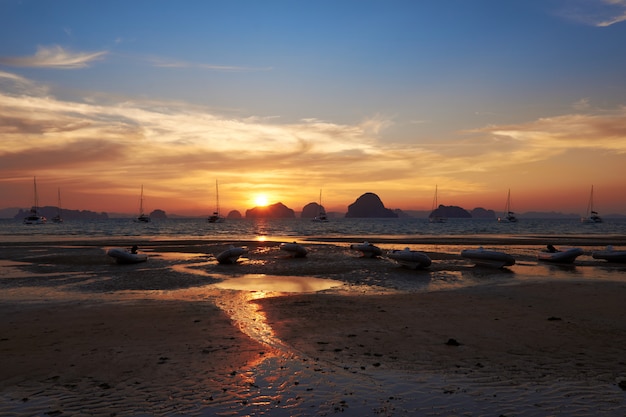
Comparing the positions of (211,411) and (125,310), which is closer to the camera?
(211,411)

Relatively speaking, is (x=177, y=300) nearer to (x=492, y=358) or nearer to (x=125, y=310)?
(x=125, y=310)

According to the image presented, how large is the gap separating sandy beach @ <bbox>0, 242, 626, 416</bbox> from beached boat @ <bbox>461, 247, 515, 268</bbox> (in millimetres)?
5005

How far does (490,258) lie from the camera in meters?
29.5

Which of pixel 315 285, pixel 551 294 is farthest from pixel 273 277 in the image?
pixel 551 294

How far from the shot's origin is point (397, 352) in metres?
11.2

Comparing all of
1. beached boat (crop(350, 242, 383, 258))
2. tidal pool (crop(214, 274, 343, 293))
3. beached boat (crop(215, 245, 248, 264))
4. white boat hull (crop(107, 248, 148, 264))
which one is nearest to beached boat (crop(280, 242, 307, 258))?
beached boat (crop(350, 242, 383, 258))

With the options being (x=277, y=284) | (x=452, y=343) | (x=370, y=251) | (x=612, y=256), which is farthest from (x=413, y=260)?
(x=452, y=343)

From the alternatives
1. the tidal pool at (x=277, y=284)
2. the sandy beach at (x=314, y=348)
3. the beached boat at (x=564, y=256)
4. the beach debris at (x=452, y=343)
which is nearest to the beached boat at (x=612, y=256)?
the beached boat at (x=564, y=256)

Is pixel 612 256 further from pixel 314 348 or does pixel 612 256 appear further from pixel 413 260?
pixel 314 348

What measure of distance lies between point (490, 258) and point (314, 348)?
2151 centimetres

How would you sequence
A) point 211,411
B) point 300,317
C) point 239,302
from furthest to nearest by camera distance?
1. point 239,302
2. point 300,317
3. point 211,411

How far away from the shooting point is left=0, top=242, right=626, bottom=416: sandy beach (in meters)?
8.12

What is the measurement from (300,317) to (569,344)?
825 centimetres

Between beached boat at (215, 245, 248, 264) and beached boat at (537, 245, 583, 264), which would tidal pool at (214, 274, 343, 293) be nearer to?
beached boat at (215, 245, 248, 264)
